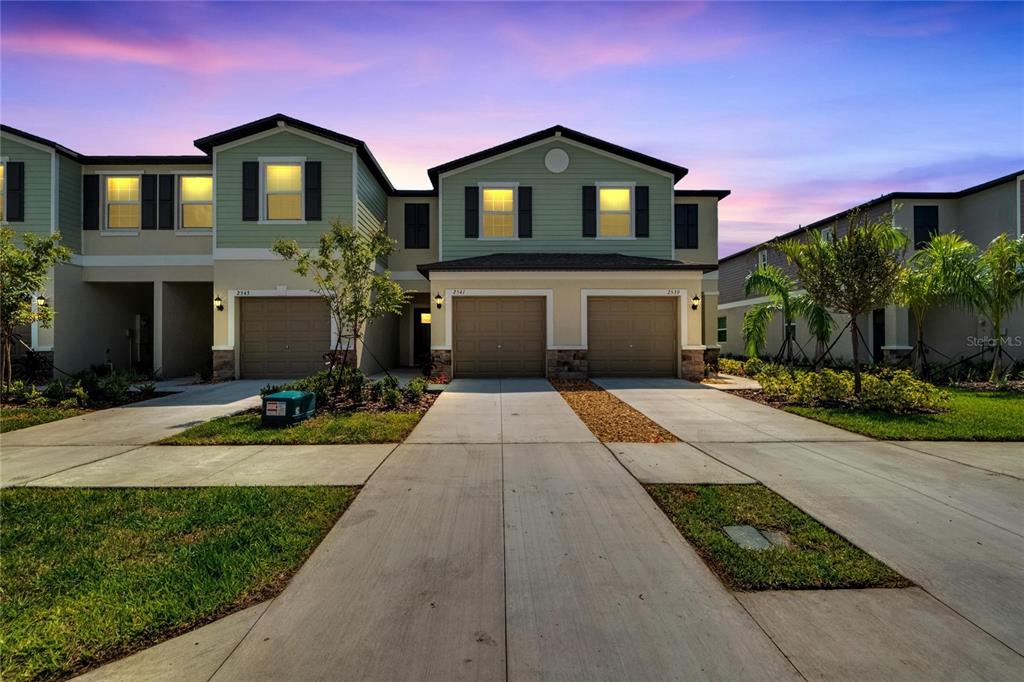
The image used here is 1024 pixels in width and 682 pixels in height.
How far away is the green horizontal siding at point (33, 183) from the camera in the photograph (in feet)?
48.6

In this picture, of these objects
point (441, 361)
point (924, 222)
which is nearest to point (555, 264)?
point (441, 361)

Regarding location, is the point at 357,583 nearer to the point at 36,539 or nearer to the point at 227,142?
the point at 36,539

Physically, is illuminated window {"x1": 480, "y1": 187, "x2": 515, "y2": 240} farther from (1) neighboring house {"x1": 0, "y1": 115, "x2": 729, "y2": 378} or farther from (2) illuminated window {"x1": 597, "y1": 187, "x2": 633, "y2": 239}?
(2) illuminated window {"x1": 597, "y1": 187, "x2": 633, "y2": 239}

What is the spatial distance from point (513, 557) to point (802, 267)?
32.8ft

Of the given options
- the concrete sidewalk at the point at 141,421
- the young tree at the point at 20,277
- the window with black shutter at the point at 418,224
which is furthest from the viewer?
the window with black shutter at the point at 418,224

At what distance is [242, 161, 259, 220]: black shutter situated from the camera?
14711mm

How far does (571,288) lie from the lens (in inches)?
578

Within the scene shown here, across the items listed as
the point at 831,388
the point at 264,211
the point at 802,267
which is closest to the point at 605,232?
the point at 802,267

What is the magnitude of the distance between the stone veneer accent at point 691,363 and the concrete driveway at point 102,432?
460 inches

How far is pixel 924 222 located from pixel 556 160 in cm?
1405

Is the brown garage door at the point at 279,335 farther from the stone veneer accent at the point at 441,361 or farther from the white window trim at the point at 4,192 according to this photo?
the white window trim at the point at 4,192

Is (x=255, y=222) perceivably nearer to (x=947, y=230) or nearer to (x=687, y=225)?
(x=687, y=225)

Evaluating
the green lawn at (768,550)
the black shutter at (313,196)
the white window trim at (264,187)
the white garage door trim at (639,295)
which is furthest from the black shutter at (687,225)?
the green lawn at (768,550)

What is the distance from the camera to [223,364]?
14.6 meters
